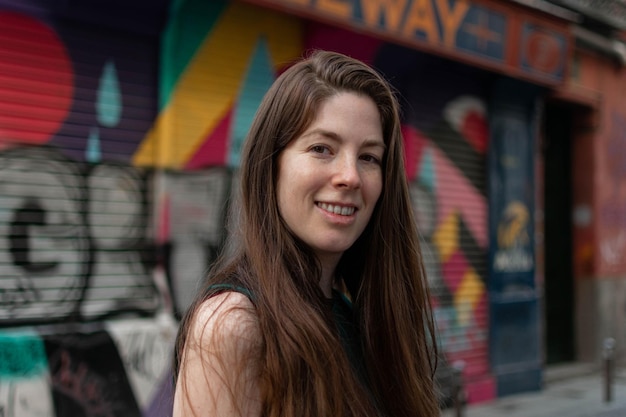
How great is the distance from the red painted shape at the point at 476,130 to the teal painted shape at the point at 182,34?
3649 millimetres

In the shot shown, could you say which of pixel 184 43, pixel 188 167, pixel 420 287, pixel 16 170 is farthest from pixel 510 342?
pixel 420 287

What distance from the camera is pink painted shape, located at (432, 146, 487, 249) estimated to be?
856 cm

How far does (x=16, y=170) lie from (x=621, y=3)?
31.9 ft

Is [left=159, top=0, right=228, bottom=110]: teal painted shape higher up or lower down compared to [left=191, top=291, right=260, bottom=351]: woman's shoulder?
higher up

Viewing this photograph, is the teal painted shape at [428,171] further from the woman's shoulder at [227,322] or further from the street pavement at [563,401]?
the woman's shoulder at [227,322]

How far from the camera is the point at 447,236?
28.2 ft

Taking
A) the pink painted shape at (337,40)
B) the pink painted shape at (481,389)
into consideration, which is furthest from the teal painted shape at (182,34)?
the pink painted shape at (481,389)

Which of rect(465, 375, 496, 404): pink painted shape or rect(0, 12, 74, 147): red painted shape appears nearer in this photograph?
rect(0, 12, 74, 147): red painted shape

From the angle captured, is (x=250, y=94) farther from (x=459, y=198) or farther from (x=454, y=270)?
(x=454, y=270)

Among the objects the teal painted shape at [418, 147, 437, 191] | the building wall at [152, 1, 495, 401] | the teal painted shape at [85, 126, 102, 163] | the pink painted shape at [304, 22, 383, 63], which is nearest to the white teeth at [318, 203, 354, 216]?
the building wall at [152, 1, 495, 401]

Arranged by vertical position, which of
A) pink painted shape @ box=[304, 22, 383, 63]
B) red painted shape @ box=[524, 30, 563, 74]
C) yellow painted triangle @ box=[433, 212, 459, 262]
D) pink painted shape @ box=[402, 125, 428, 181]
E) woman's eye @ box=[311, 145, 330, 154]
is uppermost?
red painted shape @ box=[524, 30, 563, 74]

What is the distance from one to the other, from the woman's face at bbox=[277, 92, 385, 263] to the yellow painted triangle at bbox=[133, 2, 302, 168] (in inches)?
182

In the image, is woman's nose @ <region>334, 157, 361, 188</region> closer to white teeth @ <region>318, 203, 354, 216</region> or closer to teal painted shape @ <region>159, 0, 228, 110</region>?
white teeth @ <region>318, 203, 354, 216</region>

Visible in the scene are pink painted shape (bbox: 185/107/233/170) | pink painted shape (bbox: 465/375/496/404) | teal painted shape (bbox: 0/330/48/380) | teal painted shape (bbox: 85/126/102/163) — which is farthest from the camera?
pink painted shape (bbox: 465/375/496/404)
